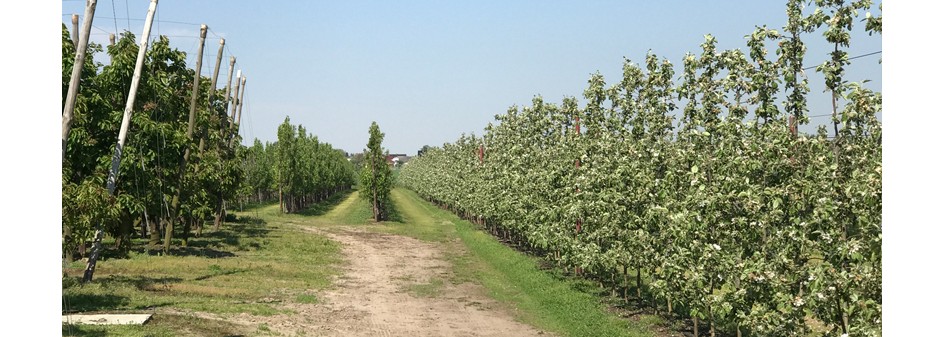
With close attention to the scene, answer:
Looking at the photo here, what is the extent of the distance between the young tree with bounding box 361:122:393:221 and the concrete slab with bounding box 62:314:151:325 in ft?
153

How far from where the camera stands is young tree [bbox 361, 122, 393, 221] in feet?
209

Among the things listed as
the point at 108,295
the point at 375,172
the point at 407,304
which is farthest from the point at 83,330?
the point at 375,172

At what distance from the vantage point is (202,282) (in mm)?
24047

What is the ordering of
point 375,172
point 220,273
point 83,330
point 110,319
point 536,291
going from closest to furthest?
point 83,330 < point 110,319 < point 536,291 < point 220,273 < point 375,172

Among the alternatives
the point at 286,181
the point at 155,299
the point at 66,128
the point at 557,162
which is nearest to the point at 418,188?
the point at 286,181

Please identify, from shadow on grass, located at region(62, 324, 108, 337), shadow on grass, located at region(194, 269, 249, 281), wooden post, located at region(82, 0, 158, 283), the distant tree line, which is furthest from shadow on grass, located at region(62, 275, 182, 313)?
the distant tree line

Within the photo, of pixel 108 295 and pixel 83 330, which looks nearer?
pixel 83 330

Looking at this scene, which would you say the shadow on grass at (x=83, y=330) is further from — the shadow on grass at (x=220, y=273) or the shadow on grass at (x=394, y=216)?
the shadow on grass at (x=394, y=216)

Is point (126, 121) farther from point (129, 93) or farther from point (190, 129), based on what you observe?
point (190, 129)

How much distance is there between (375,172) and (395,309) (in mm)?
42519

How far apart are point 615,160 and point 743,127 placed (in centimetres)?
795

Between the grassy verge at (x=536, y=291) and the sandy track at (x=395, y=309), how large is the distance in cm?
80

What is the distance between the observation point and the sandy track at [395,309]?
1873cm

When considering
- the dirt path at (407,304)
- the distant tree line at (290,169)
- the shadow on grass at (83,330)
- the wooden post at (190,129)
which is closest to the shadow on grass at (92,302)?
the shadow on grass at (83,330)
